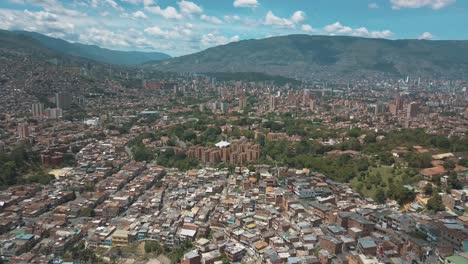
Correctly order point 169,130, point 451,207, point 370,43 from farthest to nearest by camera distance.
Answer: point 370,43 < point 169,130 < point 451,207

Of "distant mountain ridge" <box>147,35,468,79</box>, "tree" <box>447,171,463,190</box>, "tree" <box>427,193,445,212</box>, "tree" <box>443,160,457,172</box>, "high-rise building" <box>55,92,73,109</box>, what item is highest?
"distant mountain ridge" <box>147,35,468,79</box>

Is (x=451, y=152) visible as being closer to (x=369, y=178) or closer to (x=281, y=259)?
(x=369, y=178)

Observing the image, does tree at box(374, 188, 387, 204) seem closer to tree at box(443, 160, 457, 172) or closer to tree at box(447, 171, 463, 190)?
tree at box(447, 171, 463, 190)

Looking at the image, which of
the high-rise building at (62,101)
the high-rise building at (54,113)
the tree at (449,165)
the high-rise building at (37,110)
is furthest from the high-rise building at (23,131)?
the tree at (449,165)

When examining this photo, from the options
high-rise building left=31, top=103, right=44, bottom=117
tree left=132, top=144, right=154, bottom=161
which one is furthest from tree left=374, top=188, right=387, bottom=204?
high-rise building left=31, top=103, right=44, bottom=117

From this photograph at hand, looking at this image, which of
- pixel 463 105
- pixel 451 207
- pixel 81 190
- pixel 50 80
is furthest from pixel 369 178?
pixel 50 80

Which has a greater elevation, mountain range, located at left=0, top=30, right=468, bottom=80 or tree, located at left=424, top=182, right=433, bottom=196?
mountain range, located at left=0, top=30, right=468, bottom=80
